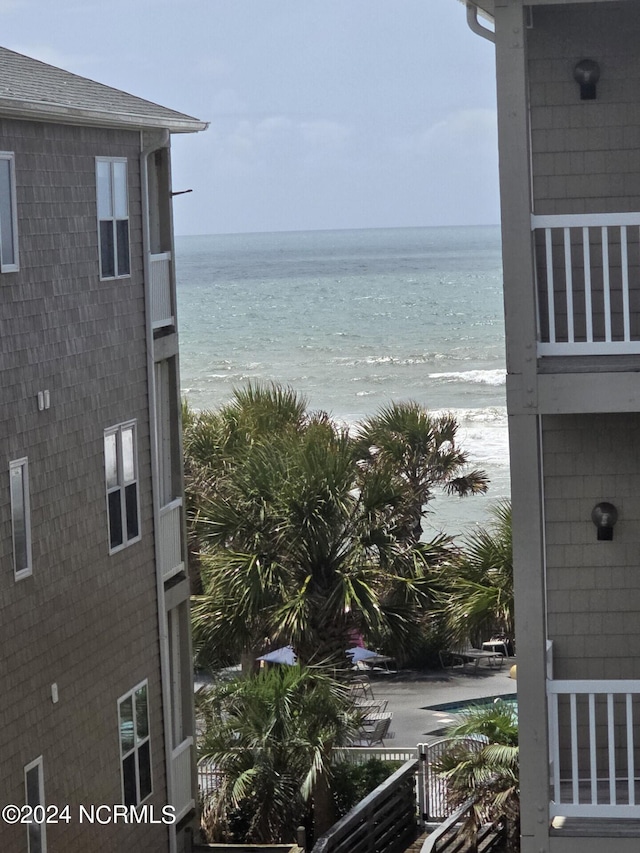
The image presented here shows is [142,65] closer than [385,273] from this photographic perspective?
Yes

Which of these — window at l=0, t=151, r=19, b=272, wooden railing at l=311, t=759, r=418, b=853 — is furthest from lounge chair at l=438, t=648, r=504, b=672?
window at l=0, t=151, r=19, b=272

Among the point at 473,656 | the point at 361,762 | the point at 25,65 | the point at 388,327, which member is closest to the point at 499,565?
the point at 361,762

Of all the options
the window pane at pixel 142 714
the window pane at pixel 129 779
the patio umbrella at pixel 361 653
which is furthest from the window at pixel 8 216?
the patio umbrella at pixel 361 653

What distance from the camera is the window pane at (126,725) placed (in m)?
15.7

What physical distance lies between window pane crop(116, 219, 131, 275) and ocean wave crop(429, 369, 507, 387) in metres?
86.3

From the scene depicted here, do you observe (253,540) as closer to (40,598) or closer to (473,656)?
(40,598)

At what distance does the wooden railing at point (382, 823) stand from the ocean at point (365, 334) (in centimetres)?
4723

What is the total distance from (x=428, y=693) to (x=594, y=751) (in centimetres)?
2372

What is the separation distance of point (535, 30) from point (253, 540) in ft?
41.2

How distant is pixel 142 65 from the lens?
15150 centimetres

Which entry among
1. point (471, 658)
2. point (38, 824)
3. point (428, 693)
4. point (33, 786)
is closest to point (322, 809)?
point (38, 824)

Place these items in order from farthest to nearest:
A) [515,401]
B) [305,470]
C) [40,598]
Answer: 1. [305,470]
2. [40,598]
3. [515,401]

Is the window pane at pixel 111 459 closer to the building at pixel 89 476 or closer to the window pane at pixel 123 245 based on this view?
the building at pixel 89 476

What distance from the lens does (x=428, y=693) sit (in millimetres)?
32125
